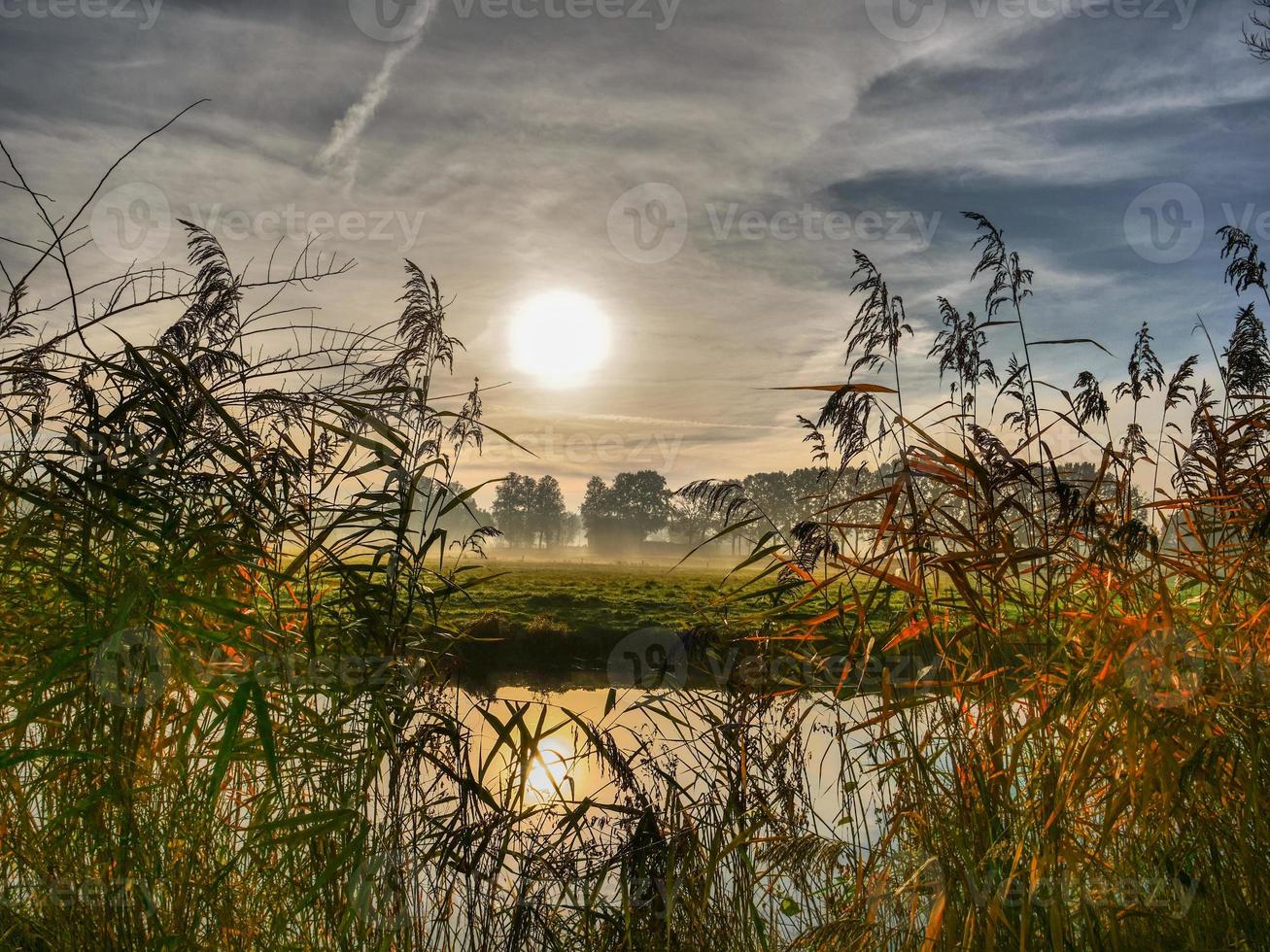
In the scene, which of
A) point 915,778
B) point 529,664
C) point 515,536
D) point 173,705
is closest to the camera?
point 915,778

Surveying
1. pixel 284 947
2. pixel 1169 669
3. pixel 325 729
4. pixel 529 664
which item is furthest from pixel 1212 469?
pixel 529 664

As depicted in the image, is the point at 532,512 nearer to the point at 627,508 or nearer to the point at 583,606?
the point at 627,508

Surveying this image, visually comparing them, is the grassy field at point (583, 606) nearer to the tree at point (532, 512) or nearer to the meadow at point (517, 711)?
the meadow at point (517, 711)

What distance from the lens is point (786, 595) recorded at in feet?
10.2

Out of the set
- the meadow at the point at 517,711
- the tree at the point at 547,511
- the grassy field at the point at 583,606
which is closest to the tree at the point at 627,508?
the tree at the point at 547,511

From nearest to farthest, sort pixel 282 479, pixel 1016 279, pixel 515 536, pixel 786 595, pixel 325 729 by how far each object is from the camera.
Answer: pixel 325 729
pixel 282 479
pixel 786 595
pixel 1016 279
pixel 515 536

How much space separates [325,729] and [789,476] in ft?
210

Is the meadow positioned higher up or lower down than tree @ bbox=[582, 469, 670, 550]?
lower down

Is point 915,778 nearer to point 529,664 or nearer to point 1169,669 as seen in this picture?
point 1169,669

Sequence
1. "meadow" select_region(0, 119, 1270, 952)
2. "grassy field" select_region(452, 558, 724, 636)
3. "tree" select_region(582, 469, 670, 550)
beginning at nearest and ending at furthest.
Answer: "meadow" select_region(0, 119, 1270, 952)
"grassy field" select_region(452, 558, 724, 636)
"tree" select_region(582, 469, 670, 550)

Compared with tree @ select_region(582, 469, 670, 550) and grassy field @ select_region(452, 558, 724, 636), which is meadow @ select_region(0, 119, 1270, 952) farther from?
tree @ select_region(582, 469, 670, 550)

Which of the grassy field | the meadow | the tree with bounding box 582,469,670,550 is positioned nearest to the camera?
the meadow

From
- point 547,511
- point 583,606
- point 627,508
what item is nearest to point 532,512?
point 547,511

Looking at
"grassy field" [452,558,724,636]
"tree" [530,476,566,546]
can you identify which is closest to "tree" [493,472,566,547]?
"tree" [530,476,566,546]
